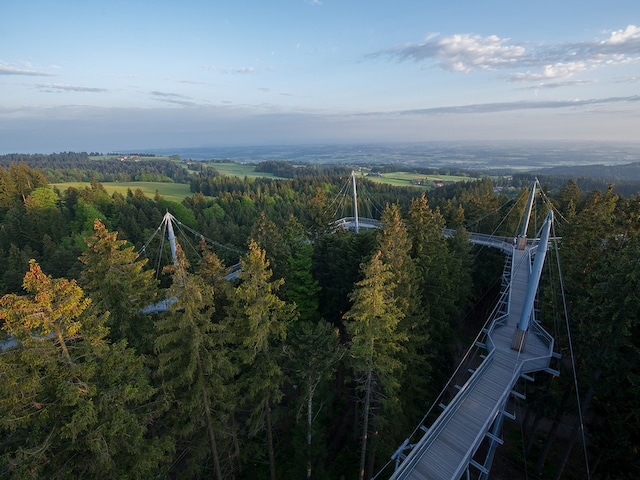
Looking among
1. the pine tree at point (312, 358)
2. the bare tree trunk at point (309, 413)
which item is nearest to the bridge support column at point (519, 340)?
the pine tree at point (312, 358)

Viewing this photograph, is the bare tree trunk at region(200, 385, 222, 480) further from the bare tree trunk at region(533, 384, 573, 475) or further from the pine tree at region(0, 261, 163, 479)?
the bare tree trunk at region(533, 384, 573, 475)

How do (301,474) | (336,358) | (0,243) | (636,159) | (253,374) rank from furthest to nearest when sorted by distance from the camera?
(636,159)
(0,243)
(301,474)
(336,358)
(253,374)

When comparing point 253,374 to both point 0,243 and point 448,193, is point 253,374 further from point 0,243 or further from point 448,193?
point 448,193

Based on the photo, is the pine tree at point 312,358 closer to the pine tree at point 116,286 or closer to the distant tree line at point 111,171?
the pine tree at point 116,286

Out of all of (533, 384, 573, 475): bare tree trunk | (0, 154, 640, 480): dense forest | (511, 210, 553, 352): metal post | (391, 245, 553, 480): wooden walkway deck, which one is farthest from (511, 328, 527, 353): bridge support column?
(533, 384, 573, 475): bare tree trunk

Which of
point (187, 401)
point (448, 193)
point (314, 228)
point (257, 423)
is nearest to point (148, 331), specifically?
point (187, 401)

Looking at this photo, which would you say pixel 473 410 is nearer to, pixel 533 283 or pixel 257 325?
pixel 533 283
